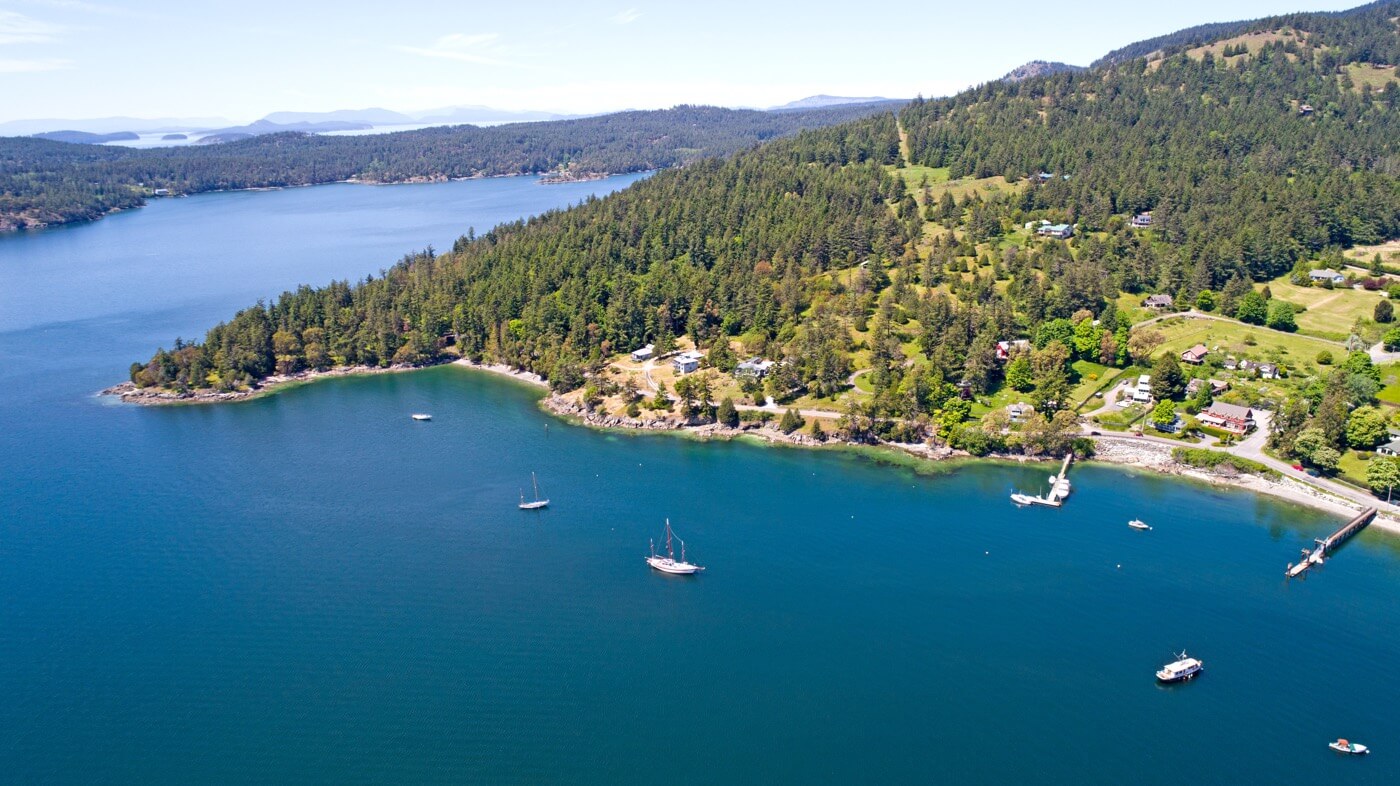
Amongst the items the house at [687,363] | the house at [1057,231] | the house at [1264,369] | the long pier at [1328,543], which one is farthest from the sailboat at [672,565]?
the house at [1057,231]

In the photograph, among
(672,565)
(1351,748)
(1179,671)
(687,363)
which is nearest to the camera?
(1351,748)

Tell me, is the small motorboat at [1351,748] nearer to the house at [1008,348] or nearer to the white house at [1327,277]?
the house at [1008,348]

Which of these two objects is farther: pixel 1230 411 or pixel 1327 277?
pixel 1327 277

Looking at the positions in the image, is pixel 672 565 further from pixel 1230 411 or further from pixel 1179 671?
pixel 1230 411

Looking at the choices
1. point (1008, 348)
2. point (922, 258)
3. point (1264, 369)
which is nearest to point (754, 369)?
point (1008, 348)

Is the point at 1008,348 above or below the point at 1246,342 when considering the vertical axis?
above

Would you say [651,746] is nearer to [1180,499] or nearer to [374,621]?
[374,621]
